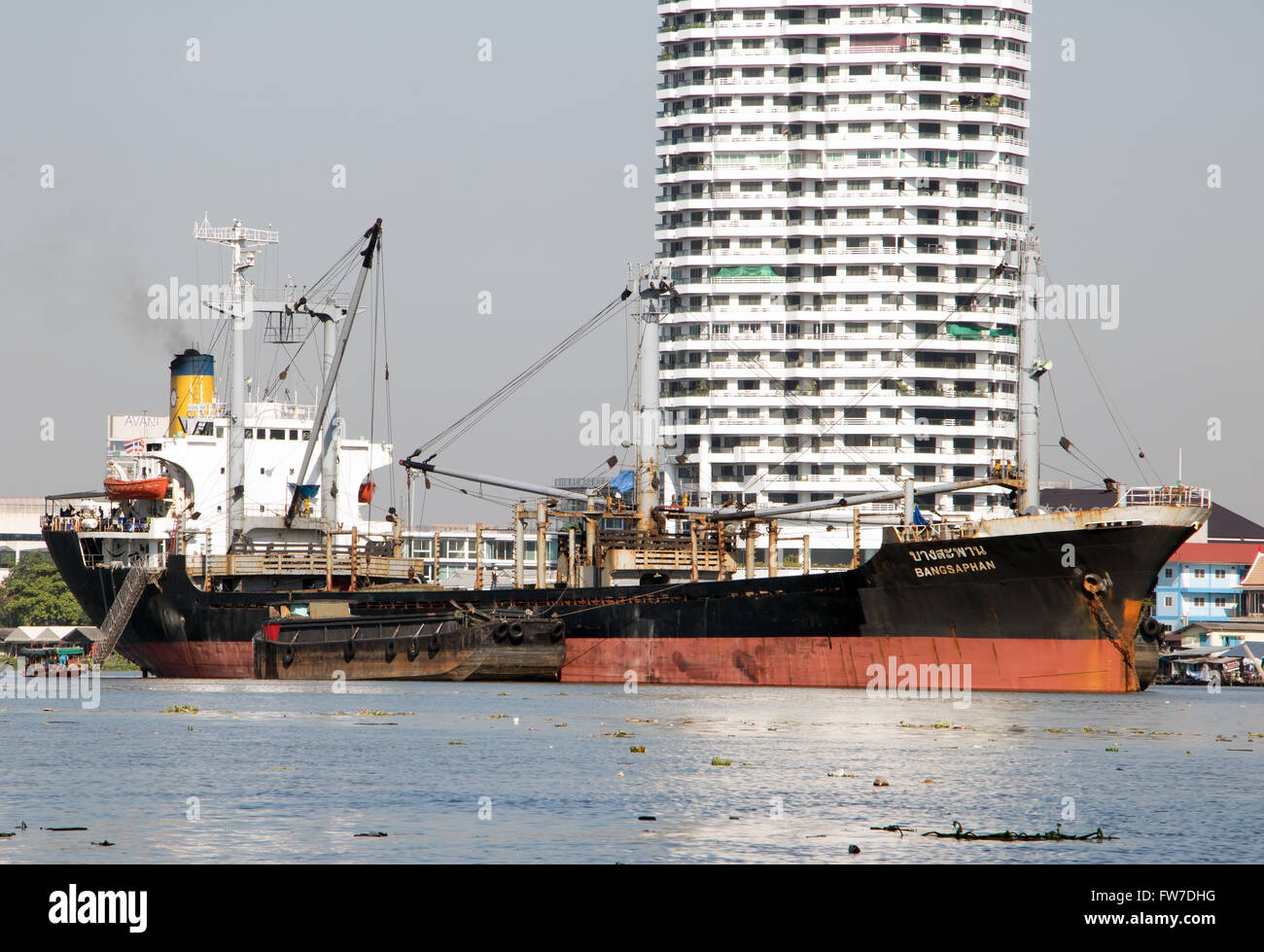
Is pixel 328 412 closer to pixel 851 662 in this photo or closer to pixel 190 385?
pixel 190 385

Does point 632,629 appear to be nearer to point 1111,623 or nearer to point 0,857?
point 1111,623

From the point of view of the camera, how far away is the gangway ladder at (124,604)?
6981 cm

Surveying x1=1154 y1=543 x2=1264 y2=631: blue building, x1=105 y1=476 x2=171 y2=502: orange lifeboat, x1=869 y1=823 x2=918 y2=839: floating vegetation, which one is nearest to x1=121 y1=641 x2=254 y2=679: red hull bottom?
x1=105 y1=476 x2=171 y2=502: orange lifeboat

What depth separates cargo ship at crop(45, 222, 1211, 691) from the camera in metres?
50.7

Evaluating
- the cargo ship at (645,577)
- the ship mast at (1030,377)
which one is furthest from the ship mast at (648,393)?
the ship mast at (1030,377)

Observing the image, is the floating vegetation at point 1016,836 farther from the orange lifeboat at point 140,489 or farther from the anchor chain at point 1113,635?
the orange lifeboat at point 140,489

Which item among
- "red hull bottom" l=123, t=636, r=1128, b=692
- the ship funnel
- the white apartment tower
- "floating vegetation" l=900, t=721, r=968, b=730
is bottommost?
"floating vegetation" l=900, t=721, r=968, b=730

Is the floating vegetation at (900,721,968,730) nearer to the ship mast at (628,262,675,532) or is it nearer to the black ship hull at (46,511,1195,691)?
the black ship hull at (46,511,1195,691)

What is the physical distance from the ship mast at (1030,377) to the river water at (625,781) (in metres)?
11.3

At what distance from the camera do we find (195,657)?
68.8 metres

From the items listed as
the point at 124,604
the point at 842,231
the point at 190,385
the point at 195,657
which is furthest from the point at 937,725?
the point at 842,231

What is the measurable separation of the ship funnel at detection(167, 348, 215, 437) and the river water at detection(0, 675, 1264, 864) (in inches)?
1149

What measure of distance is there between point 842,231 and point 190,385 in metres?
64.1

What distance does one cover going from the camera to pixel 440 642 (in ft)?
195
